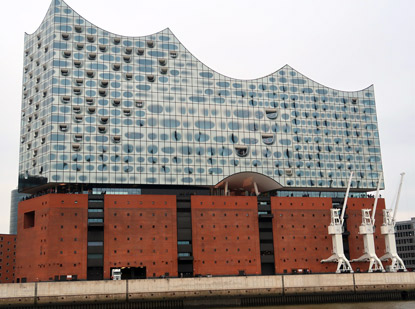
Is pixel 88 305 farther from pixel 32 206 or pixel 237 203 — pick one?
pixel 237 203

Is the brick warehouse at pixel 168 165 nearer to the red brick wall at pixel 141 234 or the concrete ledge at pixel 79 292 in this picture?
the red brick wall at pixel 141 234

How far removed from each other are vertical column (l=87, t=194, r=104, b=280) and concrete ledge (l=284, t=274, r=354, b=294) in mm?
21374

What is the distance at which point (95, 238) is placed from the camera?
65.7m

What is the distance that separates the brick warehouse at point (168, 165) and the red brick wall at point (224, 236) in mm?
137

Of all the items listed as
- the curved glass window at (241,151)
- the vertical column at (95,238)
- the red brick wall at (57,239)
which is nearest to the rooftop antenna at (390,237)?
the curved glass window at (241,151)

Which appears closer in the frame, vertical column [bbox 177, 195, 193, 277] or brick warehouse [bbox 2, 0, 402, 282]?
brick warehouse [bbox 2, 0, 402, 282]

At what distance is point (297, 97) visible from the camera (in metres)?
80.6

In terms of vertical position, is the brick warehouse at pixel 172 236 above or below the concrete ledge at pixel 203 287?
above

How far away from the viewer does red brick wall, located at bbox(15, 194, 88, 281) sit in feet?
208

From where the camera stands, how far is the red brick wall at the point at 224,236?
225 feet

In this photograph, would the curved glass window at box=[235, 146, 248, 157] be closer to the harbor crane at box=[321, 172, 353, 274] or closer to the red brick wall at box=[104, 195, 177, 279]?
the red brick wall at box=[104, 195, 177, 279]

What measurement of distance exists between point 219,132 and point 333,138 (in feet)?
57.3

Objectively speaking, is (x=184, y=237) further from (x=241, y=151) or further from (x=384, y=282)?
(x=384, y=282)

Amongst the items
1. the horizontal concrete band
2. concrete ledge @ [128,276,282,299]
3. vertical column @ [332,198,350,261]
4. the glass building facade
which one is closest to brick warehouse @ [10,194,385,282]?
vertical column @ [332,198,350,261]
